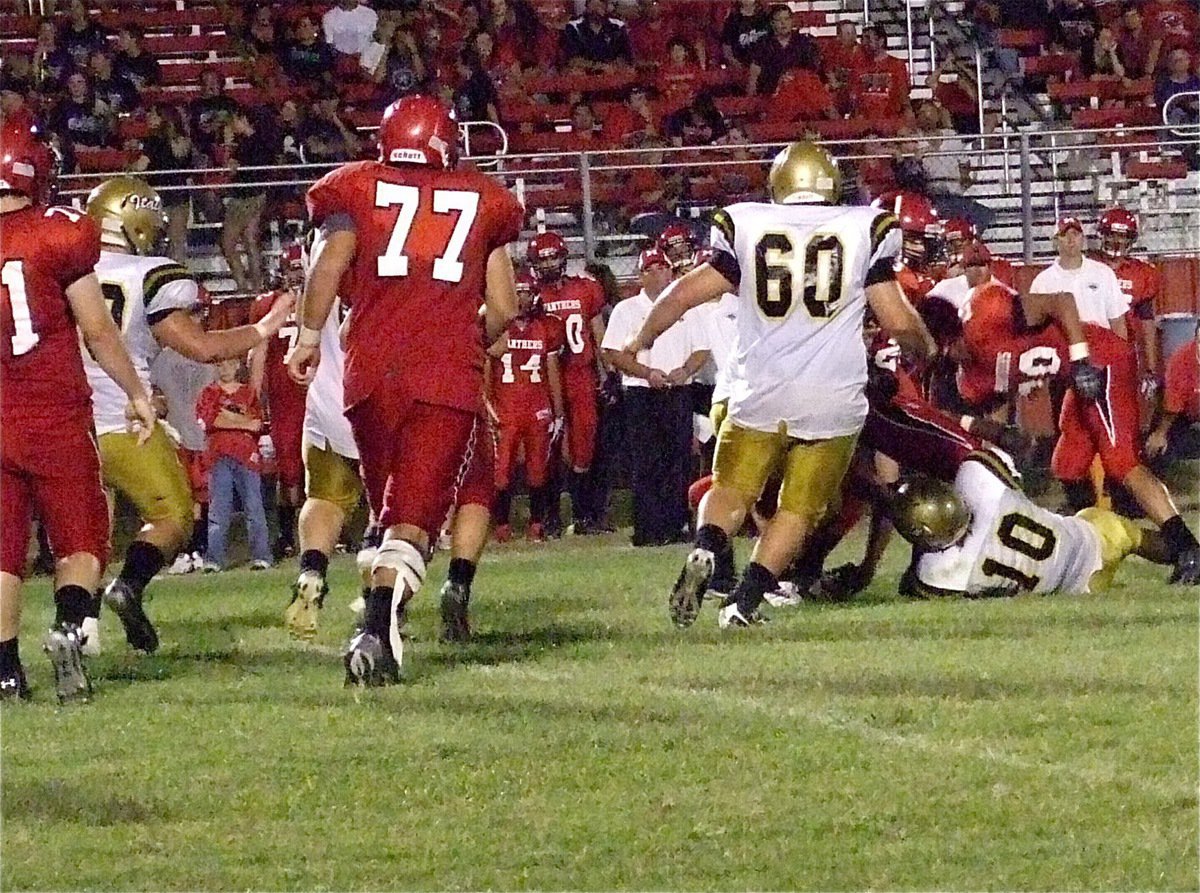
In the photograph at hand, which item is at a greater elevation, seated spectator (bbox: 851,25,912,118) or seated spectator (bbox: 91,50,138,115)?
seated spectator (bbox: 91,50,138,115)

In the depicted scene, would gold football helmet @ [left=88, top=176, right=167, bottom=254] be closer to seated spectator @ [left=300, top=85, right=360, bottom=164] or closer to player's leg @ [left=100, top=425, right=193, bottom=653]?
player's leg @ [left=100, top=425, right=193, bottom=653]

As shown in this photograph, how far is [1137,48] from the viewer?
714 inches

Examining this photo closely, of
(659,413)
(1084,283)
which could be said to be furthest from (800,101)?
(1084,283)

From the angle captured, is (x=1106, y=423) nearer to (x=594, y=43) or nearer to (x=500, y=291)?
(x=500, y=291)

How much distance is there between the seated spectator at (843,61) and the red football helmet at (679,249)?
4659 millimetres

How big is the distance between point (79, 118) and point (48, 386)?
8874mm

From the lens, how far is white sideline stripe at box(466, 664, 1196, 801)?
4926 millimetres

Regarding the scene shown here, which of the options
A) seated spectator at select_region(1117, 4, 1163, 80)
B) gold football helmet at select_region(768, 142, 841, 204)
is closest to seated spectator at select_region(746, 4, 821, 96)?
seated spectator at select_region(1117, 4, 1163, 80)

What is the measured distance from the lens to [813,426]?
7.64 m

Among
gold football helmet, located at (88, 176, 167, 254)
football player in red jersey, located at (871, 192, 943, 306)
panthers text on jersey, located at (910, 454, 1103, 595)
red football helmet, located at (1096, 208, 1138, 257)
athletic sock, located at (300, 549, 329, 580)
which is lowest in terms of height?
panthers text on jersey, located at (910, 454, 1103, 595)

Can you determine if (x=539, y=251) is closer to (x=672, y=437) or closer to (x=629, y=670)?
(x=672, y=437)

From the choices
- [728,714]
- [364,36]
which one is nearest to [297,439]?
[364,36]

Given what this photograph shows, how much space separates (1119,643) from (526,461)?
6.46 meters

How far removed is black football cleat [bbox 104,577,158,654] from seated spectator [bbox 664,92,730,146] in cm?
895
